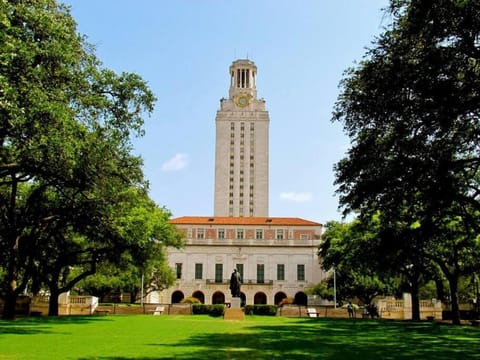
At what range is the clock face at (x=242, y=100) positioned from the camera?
12044 cm

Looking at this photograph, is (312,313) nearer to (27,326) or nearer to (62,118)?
(27,326)

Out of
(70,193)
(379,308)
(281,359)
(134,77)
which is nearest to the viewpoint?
(281,359)

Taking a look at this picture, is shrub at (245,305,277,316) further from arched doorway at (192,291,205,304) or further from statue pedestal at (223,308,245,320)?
arched doorway at (192,291,205,304)

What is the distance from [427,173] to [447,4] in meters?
6.88

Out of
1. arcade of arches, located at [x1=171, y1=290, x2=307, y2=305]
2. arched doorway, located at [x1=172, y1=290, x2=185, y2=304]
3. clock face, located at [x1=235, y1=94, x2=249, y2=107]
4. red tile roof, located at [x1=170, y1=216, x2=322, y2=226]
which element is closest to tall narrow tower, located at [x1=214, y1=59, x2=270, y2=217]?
clock face, located at [x1=235, y1=94, x2=249, y2=107]

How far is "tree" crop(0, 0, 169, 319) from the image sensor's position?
16438 mm

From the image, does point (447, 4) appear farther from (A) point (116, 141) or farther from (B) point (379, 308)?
(B) point (379, 308)

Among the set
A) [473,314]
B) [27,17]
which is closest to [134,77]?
[27,17]

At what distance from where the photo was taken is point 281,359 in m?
12.6

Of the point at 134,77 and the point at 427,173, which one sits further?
the point at 134,77

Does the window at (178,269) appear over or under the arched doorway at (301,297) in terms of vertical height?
over

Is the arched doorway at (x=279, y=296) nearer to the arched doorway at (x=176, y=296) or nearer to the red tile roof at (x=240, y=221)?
the red tile roof at (x=240, y=221)

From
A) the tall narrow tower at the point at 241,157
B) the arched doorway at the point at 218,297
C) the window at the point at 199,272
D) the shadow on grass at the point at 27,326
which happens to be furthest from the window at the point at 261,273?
the shadow on grass at the point at 27,326

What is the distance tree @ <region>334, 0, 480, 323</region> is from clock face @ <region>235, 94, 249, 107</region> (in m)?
98.0
